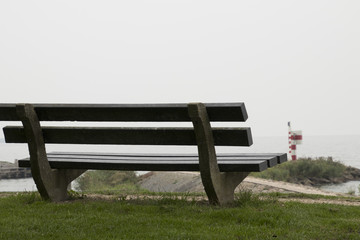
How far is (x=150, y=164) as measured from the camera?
5133mm

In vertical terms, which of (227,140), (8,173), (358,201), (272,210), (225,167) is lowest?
(8,173)

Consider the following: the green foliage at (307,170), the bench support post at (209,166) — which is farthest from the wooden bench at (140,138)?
the green foliage at (307,170)

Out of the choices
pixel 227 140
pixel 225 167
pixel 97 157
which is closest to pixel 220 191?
pixel 225 167

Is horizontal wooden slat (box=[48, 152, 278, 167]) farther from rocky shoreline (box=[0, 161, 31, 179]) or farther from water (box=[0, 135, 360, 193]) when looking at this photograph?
rocky shoreline (box=[0, 161, 31, 179])

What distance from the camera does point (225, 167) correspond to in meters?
5.02

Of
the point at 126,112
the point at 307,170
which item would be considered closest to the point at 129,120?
the point at 126,112

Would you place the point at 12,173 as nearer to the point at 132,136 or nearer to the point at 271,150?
the point at 132,136

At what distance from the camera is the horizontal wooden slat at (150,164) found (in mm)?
4906

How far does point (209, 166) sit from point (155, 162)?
639 mm

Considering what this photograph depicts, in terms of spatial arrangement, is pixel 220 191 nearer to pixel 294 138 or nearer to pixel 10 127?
pixel 10 127

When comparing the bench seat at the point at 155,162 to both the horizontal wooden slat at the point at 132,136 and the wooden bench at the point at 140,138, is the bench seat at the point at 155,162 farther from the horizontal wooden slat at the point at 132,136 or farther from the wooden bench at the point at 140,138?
the horizontal wooden slat at the point at 132,136

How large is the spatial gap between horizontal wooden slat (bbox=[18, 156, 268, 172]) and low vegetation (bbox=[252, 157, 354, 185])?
46.9 feet

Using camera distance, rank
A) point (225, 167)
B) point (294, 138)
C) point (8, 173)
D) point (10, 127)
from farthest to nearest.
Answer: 1. point (8, 173)
2. point (294, 138)
3. point (10, 127)
4. point (225, 167)

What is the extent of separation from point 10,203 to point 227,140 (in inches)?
109
